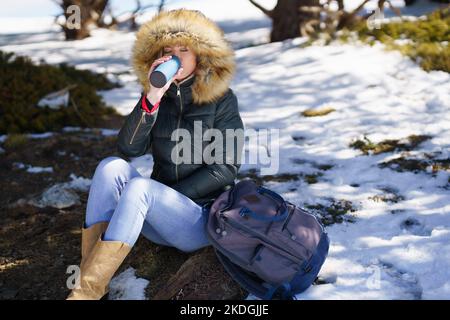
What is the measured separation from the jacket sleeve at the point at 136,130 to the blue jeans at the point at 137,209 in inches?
7.0

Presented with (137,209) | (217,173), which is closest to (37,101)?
(217,173)

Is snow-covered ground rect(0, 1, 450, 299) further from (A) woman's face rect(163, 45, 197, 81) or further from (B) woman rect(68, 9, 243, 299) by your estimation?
(A) woman's face rect(163, 45, 197, 81)

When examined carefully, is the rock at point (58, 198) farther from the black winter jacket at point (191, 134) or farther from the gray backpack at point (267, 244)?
the gray backpack at point (267, 244)

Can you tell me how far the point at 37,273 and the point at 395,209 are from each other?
2862 mm

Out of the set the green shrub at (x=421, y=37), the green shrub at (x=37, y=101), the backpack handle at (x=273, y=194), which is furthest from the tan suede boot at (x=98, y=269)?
the green shrub at (x=421, y=37)

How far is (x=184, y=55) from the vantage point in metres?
3.39

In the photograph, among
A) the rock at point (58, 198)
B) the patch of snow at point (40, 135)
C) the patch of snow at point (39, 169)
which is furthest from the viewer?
the patch of snow at point (40, 135)

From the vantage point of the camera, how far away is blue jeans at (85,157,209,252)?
292 centimetres

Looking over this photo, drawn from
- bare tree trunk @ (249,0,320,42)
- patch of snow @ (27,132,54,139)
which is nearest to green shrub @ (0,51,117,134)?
patch of snow @ (27,132,54,139)

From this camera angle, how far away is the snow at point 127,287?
326cm
